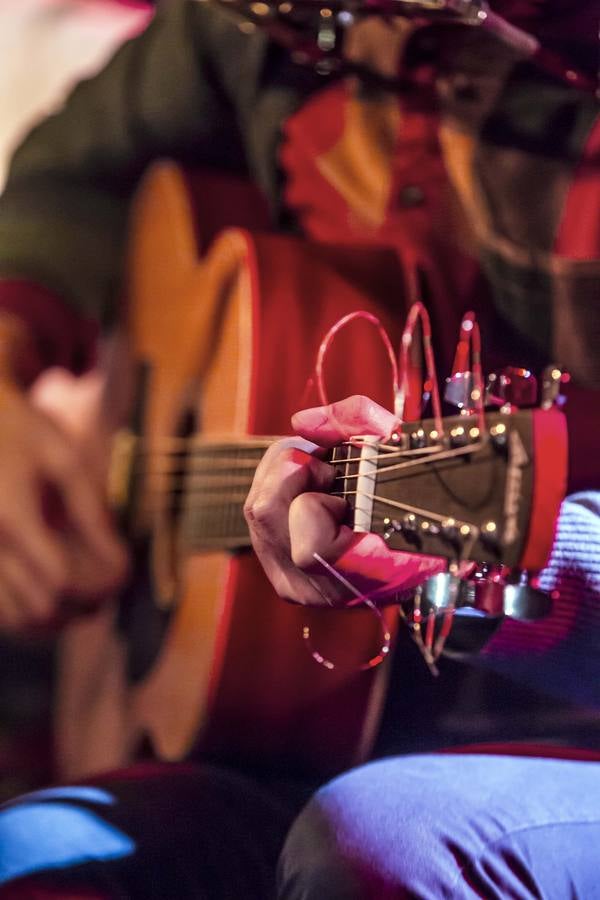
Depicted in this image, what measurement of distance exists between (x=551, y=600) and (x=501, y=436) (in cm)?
8

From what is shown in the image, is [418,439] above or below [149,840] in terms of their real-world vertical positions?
above

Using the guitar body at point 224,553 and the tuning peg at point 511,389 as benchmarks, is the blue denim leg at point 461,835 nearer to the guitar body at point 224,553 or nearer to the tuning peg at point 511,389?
the guitar body at point 224,553

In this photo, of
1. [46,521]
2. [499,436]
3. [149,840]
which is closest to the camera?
[499,436]

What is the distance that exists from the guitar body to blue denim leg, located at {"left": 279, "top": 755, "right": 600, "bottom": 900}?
0.05 m

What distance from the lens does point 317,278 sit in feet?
1.83

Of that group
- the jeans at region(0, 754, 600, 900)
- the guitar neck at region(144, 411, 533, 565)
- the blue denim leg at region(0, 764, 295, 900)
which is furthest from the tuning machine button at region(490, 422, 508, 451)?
the blue denim leg at region(0, 764, 295, 900)

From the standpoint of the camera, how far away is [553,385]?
0.39m

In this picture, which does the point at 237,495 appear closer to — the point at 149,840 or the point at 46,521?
the point at 149,840

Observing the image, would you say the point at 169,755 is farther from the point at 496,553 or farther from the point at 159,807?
the point at 496,553

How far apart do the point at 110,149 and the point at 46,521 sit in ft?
1.24

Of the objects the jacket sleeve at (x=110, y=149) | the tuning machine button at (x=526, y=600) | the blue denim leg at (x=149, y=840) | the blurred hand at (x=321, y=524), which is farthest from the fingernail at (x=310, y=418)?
the jacket sleeve at (x=110, y=149)

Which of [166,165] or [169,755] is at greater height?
[166,165]

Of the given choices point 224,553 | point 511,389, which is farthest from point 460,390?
point 224,553

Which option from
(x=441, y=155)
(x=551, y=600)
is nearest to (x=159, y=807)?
(x=551, y=600)
